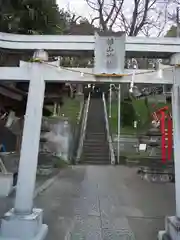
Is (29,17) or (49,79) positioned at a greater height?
(29,17)

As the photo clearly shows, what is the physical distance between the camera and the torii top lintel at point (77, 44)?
16.9 ft

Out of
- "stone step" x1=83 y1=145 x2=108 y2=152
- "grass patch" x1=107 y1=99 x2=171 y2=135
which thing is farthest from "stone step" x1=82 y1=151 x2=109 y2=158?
"grass patch" x1=107 y1=99 x2=171 y2=135

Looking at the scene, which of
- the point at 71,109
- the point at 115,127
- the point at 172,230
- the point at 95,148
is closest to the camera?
the point at 172,230

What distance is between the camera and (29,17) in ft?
32.1

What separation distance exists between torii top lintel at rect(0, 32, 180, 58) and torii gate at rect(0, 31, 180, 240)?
9 cm

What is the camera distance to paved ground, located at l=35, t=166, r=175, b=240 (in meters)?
5.73

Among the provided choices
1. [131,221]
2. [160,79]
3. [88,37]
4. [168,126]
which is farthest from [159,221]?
[168,126]

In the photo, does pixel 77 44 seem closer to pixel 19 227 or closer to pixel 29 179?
pixel 29 179

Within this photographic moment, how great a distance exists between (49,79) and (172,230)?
3.25m

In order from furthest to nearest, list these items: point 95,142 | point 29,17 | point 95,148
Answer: point 95,142
point 95,148
point 29,17

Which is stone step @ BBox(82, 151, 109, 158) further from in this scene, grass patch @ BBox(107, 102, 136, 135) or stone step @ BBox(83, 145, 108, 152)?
grass patch @ BBox(107, 102, 136, 135)

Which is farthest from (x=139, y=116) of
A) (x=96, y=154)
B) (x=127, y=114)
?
(x=96, y=154)

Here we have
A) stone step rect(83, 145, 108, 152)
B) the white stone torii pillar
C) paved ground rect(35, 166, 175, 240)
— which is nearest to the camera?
the white stone torii pillar

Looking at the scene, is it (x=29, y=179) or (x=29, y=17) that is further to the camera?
(x=29, y=17)
